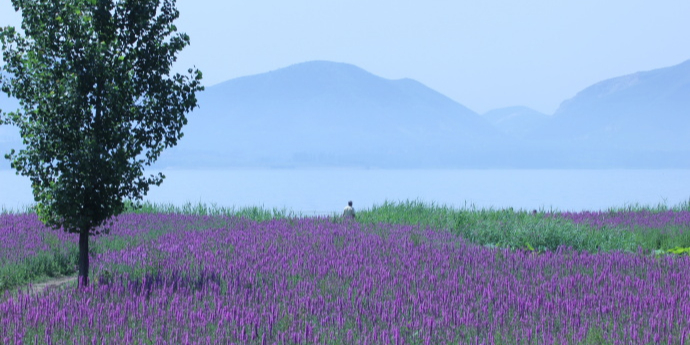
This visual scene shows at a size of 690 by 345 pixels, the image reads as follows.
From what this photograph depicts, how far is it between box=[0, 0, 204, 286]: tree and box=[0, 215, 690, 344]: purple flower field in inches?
45.8

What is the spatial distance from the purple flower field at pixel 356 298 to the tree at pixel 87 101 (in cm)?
116

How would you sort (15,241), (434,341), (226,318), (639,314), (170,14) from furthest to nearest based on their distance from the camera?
1. (15,241)
2. (170,14)
3. (639,314)
4. (226,318)
5. (434,341)

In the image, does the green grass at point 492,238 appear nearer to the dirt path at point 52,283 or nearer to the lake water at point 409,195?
the dirt path at point 52,283

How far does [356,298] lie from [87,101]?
4555 millimetres

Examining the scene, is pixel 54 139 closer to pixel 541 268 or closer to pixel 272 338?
pixel 272 338

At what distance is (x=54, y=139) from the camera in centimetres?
852

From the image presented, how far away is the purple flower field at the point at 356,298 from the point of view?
213 inches

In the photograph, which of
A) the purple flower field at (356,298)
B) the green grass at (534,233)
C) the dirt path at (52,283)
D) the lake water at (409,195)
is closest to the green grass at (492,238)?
the green grass at (534,233)

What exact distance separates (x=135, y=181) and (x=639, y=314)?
6.42 metres

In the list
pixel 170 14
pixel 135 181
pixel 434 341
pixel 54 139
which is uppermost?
pixel 170 14

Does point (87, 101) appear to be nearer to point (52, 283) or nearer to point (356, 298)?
point (52, 283)

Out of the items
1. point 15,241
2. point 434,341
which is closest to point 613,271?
point 434,341

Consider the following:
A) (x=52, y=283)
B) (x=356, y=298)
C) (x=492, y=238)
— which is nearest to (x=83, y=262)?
(x=52, y=283)

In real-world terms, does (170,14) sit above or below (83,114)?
above
